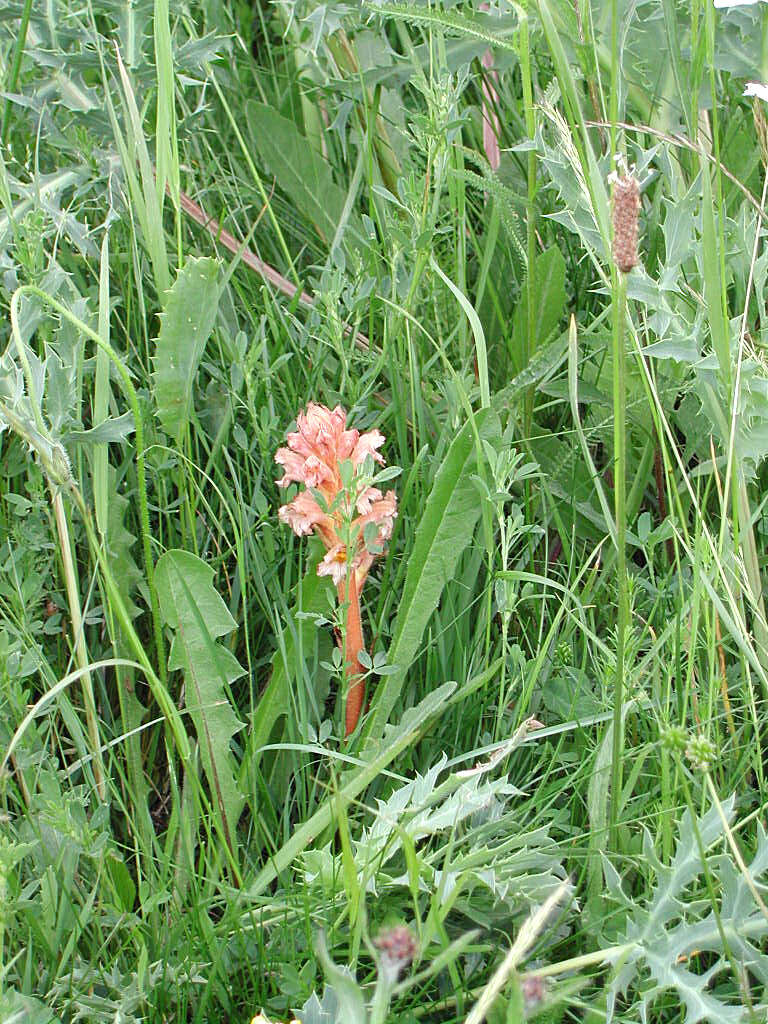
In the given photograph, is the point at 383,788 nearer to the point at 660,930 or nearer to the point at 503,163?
the point at 660,930

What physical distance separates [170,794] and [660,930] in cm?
73

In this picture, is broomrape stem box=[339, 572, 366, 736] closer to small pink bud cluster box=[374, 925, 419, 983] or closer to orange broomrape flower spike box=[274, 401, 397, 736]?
orange broomrape flower spike box=[274, 401, 397, 736]

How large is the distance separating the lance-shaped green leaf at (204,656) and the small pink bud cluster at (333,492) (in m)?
0.16

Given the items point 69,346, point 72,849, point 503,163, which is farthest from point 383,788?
point 503,163

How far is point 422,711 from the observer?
4.85 ft

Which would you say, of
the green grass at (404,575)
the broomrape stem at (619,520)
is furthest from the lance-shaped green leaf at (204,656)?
the broomrape stem at (619,520)

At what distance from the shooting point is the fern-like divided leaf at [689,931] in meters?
1.18

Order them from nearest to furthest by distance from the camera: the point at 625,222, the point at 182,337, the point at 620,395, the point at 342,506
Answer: the point at 625,222 → the point at 620,395 → the point at 342,506 → the point at 182,337

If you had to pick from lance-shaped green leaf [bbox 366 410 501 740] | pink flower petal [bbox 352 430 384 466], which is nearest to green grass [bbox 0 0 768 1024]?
lance-shaped green leaf [bbox 366 410 501 740]

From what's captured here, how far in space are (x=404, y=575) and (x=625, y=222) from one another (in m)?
0.82

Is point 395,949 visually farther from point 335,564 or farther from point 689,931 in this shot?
point 335,564

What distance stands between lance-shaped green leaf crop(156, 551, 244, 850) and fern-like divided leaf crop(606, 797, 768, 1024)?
22.1 inches

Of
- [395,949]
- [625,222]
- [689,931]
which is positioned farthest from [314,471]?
[395,949]

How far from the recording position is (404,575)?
1.71 m
